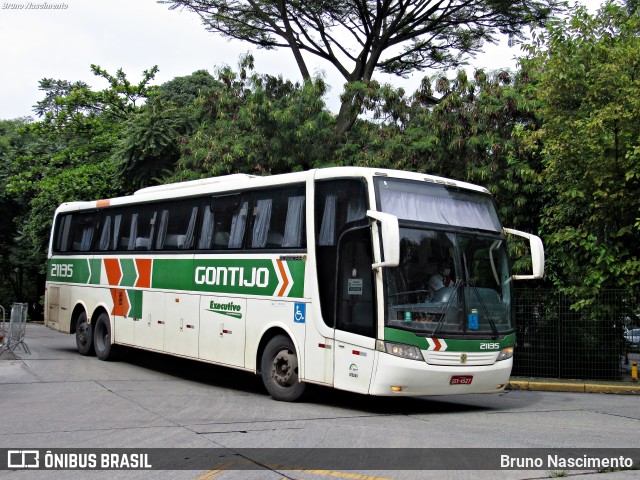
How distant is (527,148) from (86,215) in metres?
10.7

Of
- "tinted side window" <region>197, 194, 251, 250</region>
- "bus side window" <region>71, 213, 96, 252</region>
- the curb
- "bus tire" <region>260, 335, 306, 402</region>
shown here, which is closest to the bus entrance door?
"bus tire" <region>260, 335, 306, 402</region>

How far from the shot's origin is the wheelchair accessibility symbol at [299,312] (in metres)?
12.1

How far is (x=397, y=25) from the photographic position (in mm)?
28375

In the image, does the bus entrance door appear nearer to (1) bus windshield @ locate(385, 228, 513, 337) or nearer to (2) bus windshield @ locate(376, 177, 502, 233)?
(1) bus windshield @ locate(385, 228, 513, 337)

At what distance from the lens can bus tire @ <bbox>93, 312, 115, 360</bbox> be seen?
18156 millimetres

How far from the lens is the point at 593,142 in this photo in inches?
648

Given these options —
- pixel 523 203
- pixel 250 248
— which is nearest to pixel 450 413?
pixel 250 248

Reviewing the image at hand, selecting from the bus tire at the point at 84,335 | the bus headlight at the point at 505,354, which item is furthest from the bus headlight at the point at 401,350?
the bus tire at the point at 84,335

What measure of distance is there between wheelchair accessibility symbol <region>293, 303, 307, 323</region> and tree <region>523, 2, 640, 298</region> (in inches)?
295

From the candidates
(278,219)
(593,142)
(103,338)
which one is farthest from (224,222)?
(593,142)

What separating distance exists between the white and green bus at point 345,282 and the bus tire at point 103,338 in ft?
9.53

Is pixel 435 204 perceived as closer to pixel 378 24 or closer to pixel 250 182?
pixel 250 182

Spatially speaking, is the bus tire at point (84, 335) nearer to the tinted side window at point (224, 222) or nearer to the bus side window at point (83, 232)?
the bus side window at point (83, 232)

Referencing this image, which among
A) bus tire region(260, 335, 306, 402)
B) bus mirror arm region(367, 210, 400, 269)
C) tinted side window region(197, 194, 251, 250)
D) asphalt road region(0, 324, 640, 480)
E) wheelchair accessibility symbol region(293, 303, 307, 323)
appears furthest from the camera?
tinted side window region(197, 194, 251, 250)
